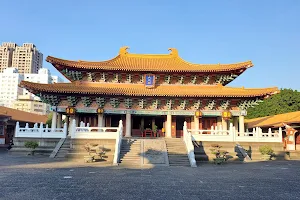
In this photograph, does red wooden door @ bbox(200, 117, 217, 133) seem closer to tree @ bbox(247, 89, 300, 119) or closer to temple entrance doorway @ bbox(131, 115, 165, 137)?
temple entrance doorway @ bbox(131, 115, 165, 137)

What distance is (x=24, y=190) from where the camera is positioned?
8.77m

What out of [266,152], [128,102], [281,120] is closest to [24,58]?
[128,102]

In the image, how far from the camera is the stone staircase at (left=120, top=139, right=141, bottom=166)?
661 inches

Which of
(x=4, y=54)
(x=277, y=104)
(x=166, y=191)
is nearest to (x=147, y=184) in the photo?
(x=166, y=191)

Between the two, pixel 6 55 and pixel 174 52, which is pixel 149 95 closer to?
pixel 174 52

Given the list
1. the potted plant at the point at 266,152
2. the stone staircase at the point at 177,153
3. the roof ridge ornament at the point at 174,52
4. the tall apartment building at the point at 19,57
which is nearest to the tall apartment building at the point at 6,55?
the tall apartment building at the point at 19,57

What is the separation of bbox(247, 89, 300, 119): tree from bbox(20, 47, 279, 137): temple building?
24.8m

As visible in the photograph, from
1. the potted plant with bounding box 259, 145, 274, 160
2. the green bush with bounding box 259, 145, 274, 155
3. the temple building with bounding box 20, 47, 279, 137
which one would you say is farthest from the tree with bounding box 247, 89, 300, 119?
the green bush with bounding box 259, 145, 274, 155

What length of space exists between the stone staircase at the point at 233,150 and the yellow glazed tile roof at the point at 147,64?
750cm

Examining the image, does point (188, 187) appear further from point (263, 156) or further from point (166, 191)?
point (263, 156)

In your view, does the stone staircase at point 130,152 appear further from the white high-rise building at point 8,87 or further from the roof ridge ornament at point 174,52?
the white high-rise building at point 8,87

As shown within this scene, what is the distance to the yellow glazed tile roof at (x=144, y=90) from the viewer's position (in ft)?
74.9

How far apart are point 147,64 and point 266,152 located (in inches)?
556

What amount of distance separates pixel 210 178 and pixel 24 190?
297 inches
